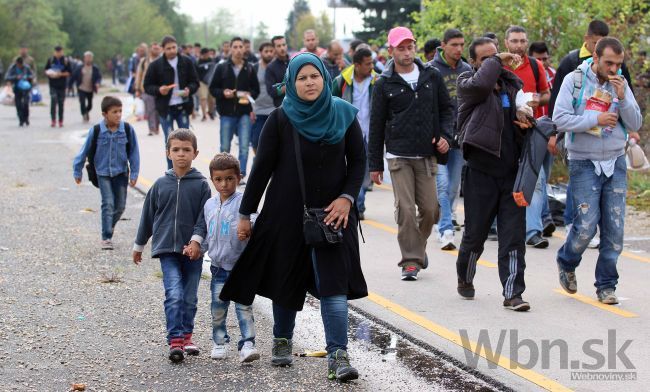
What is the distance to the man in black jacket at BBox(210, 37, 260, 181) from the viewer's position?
15.6m

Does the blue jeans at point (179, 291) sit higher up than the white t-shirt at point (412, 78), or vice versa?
the white t-shirt at point (412, 78)

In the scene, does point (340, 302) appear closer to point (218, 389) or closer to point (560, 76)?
point (218, 389)

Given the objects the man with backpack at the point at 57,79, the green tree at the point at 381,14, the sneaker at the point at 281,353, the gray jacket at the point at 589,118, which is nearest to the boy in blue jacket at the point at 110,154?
the gray jacket at the point at 589,118

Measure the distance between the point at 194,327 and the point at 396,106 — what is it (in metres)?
2.60

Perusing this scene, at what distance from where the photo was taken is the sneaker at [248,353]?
6.79m

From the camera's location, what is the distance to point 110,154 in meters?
10.9

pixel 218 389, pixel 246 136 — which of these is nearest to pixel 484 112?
pixel 218 389

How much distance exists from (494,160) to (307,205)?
2229 millimetres

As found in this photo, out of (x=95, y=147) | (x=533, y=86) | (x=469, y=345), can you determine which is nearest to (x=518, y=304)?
(x=469, y=345)

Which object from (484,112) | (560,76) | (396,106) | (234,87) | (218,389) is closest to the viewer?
(218,389)

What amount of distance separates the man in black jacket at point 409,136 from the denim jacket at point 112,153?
Answer: 2.60 metres

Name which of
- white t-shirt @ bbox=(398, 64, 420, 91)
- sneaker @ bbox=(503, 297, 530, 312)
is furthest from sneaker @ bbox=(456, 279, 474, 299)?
white t-shirt @ bbox=(398, 64, 420, 91)

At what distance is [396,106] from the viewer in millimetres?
9312

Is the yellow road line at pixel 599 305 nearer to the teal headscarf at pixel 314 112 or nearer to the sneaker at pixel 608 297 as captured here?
the sneaker at pixel 608 297
